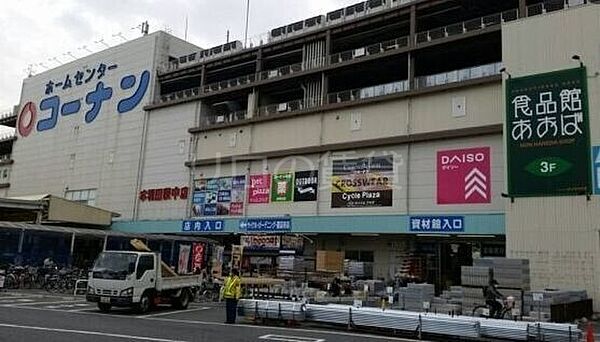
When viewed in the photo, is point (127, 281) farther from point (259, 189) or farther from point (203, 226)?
point (203, 226)

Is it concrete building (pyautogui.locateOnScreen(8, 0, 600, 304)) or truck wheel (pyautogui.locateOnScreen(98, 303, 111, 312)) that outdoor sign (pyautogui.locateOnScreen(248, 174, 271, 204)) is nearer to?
concrete building (pyautogui.locateOnScreen(8, 0, 600, 304))

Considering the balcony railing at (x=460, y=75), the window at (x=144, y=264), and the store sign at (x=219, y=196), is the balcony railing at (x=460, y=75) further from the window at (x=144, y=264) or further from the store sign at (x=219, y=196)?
the window at (x=144, y=264)

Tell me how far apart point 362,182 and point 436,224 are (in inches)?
233

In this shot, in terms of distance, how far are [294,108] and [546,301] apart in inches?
932

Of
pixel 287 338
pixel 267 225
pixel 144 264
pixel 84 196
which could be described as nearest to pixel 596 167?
pixel 287 338

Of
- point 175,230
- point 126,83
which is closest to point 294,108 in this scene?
point 175,230

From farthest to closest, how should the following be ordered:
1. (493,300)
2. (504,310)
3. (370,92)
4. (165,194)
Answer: (165,194)
(370,92)
(504,310)
(493,300)

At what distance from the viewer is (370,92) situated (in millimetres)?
33719

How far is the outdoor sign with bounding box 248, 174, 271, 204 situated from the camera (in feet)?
123

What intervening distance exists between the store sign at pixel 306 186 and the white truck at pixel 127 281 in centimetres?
1698

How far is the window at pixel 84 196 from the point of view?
1922 inches

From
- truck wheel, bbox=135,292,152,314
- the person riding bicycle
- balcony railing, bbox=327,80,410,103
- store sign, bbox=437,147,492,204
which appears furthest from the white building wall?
truck wheel, bbox=135,292,152,314

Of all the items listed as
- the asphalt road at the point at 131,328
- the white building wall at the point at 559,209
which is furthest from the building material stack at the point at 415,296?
the white building wall at the point at 559,209

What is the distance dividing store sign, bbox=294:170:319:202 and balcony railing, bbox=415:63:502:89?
8677 millimetres
